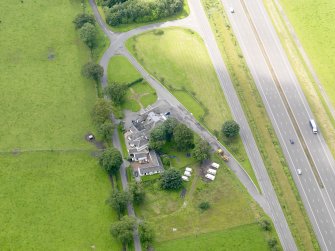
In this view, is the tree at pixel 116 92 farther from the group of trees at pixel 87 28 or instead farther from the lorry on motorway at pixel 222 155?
the lorry on motorway at pixel 222 155

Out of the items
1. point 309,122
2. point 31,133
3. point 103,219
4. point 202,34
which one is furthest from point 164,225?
point 202,34

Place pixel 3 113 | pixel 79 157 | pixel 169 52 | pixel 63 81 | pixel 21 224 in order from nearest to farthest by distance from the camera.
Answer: pixel 21 224, pixel 79 157, pixel 3 113, pixel 63 81, pixel 169 52

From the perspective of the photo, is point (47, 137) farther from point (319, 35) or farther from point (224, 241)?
point (319, 35)

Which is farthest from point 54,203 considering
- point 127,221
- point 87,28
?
point 87,28

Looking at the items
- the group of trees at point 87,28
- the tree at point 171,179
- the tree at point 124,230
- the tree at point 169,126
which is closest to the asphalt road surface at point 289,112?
the tree at point 169,126

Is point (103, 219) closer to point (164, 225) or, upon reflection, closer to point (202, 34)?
point (164, 225)

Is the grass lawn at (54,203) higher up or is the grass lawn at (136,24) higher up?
the grass lawn at (136,24)

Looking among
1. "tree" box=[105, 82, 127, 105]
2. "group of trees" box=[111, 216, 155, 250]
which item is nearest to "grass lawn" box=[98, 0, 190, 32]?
"tree" box=[105, 82, 127, 105]
